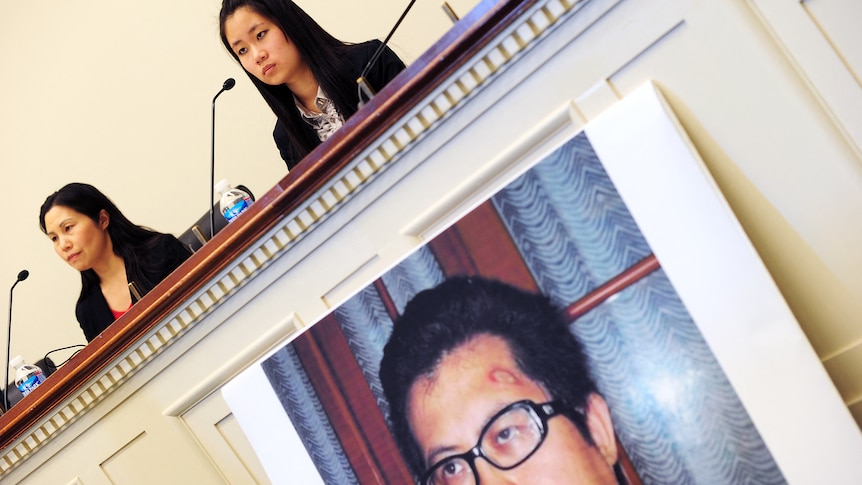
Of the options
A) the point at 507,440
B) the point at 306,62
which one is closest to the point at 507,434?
the point at 507,440

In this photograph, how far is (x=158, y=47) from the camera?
344 centimetres

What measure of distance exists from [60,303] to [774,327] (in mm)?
3101

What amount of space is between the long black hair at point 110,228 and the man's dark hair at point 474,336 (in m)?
1.28

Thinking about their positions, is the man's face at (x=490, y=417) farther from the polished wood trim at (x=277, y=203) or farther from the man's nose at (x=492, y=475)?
the polished wood trim at (x=277, y=203)

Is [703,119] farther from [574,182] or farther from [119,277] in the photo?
[119,277]

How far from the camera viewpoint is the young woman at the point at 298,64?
212 cm

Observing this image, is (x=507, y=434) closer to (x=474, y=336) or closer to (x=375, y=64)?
(x=474, y=336)

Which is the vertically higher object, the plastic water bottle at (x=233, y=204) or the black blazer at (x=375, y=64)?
the black blazer at (x=375, y=64)

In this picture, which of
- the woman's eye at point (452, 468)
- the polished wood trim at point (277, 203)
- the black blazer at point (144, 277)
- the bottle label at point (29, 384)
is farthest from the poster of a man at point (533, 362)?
the bottle label at point (29, 384)

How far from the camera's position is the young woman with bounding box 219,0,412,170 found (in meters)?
2.12

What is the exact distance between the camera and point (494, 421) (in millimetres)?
1452

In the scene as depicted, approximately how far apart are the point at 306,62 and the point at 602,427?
47.3 inches

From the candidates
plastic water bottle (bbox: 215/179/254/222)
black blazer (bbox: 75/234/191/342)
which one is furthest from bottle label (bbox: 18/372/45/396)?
plastic water bottle (bbox: 215/179/254/222)

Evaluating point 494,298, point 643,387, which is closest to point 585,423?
point 643,387
